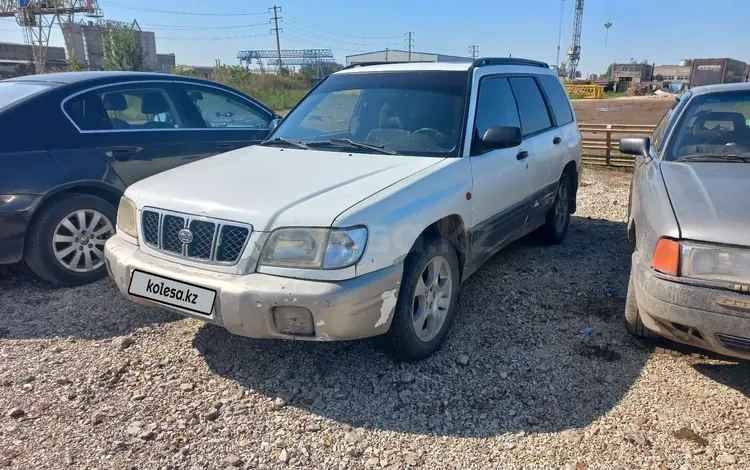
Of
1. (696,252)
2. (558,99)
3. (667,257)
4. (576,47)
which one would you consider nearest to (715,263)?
(696,252)

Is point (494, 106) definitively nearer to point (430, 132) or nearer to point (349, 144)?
point (430, 132)

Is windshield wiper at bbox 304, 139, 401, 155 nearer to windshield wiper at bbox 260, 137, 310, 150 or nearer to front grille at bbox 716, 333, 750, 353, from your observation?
windshield wiper at bbox 260, 137, 310, 150

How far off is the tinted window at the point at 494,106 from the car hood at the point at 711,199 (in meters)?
1.18

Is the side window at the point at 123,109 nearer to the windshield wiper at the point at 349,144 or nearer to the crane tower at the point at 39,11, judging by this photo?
the windshield wiper at the point at 349,144

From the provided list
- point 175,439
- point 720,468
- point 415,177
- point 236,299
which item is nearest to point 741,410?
point 720,468

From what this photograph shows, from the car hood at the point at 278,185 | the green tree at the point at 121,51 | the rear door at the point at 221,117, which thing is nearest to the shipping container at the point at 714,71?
the rear door at the point at 221,117

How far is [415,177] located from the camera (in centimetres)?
301

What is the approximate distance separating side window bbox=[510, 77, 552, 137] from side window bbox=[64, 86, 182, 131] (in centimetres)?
320

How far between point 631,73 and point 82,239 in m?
76.9

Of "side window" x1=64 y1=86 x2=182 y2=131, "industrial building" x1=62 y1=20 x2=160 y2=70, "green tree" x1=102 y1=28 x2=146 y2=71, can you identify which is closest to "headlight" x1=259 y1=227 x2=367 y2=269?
"side window" x1=64 y1=86 x2=182 y2=131

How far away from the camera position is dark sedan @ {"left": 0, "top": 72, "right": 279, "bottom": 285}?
3967 millimetres

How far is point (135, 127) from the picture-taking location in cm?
474

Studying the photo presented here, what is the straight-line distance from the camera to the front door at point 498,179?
3.60m

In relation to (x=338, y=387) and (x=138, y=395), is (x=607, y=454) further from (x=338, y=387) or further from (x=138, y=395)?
(x=138, y=395)
